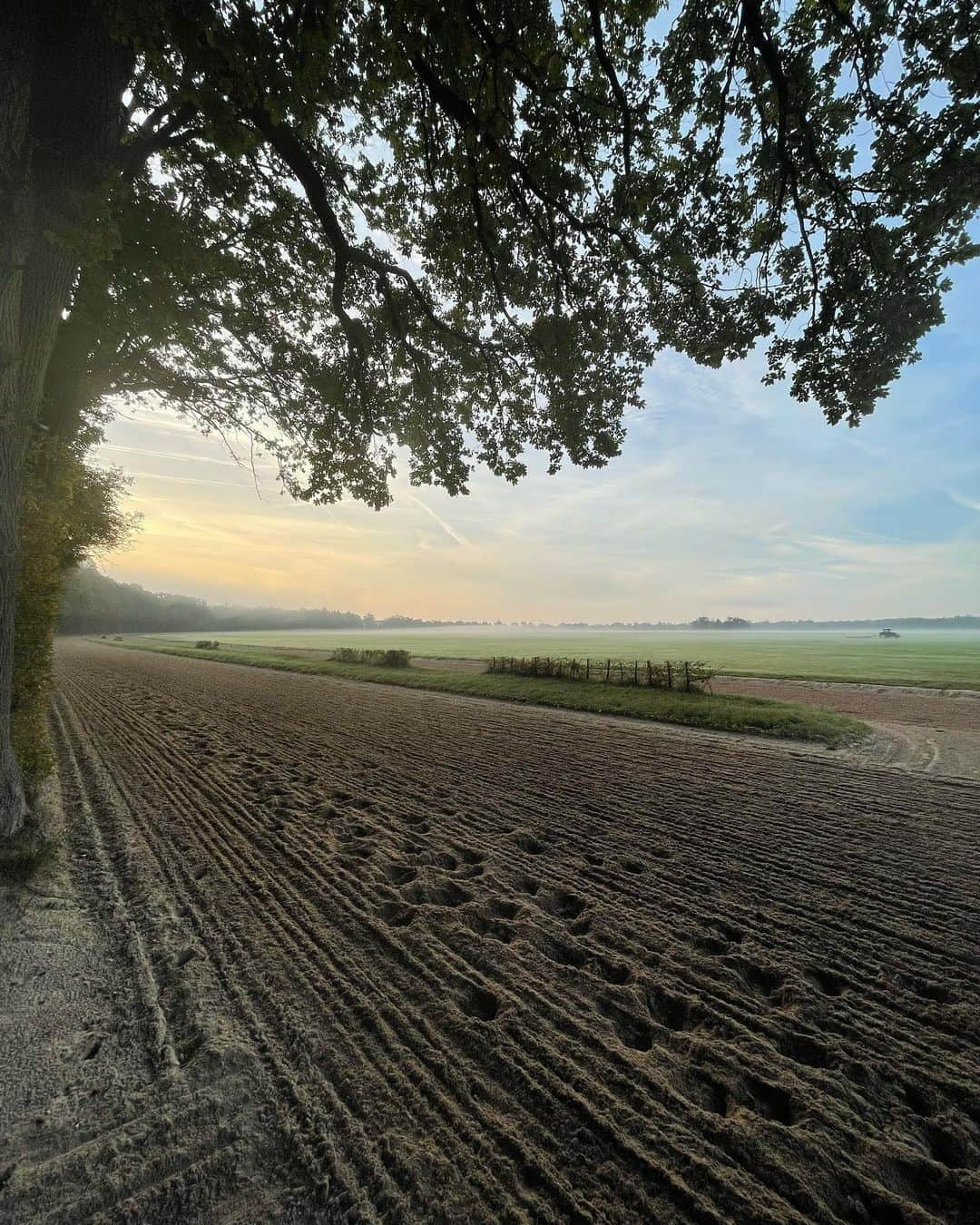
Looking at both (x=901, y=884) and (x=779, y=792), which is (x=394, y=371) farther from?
(x=901, y=884)

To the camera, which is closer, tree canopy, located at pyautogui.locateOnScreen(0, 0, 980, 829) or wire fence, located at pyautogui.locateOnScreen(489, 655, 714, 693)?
tree canopy, located at pyautogui.locateOnScreen(0, 0, 980, 829)

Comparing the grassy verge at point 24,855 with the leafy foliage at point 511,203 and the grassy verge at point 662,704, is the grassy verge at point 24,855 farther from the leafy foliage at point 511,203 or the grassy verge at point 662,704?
the grassy verge at point 662,704

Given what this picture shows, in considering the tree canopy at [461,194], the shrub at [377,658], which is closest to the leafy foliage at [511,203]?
the tree canopy at [461,194]

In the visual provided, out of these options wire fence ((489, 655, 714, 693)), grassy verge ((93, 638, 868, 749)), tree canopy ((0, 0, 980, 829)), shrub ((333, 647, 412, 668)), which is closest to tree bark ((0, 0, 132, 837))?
tree canopy ((0, 0, 980, 829))

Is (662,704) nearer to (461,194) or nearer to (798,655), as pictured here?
(461,194)

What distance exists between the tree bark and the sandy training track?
3.17m

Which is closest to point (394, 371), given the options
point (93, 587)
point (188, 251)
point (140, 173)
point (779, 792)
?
point (188, 251)

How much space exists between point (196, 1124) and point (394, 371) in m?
10.6

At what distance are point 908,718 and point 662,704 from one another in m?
6.60

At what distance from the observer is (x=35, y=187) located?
439 cm

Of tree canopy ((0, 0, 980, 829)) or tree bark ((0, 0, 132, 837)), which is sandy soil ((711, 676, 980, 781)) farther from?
tree bark ((0, 0, 132, 837))

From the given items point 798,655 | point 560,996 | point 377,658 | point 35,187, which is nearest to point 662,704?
point 560,996

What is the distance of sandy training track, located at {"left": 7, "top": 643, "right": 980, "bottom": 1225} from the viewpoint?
1944mm

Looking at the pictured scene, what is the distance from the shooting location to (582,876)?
426 centimetres
